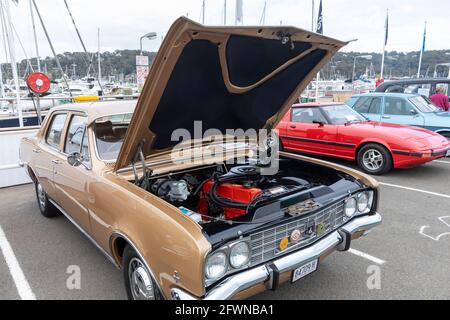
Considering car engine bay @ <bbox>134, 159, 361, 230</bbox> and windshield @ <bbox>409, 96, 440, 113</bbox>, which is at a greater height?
windshield @ <bbox>409, 96, 440, 113</bbox>

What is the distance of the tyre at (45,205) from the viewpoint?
461 cm

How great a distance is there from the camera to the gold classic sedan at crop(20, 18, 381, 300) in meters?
2.12

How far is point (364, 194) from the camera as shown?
9.95 ft

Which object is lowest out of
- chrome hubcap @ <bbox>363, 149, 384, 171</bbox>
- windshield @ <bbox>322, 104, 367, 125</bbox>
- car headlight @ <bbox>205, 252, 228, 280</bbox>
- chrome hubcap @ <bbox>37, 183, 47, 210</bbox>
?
chrome hubcap @ <bbox>37, 183, 47, 210</bbox>

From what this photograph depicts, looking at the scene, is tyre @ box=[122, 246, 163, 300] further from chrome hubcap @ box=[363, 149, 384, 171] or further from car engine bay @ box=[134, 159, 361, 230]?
chrome hubcap @ box=[363, 149, 384, 171]

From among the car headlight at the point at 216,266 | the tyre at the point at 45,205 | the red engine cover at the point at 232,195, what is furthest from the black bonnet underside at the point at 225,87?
the tyre at the point at 45,205

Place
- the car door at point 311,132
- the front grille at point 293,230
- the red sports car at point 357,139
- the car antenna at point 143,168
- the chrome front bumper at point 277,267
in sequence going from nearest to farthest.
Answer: the chrome front bumper at point 277,267 < the front grille at point 293,230 < the car antenna at point 143,168 < the red sports car at point 357,139 < the car door at point 311,132

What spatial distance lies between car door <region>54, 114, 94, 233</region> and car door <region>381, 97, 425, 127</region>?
24.4 feet

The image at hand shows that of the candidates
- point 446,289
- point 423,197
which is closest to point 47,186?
point 446,289

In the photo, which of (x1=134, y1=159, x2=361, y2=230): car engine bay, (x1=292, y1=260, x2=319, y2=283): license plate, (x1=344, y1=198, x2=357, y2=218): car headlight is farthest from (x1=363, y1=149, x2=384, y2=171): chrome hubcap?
(x1=292, y1=260, x2=319, y2=283): license plate

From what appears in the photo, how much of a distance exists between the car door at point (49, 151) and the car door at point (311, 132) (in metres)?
5.26

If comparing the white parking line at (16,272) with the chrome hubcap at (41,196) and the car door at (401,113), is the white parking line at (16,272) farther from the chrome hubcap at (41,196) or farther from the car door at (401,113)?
the car door at (401,113)
